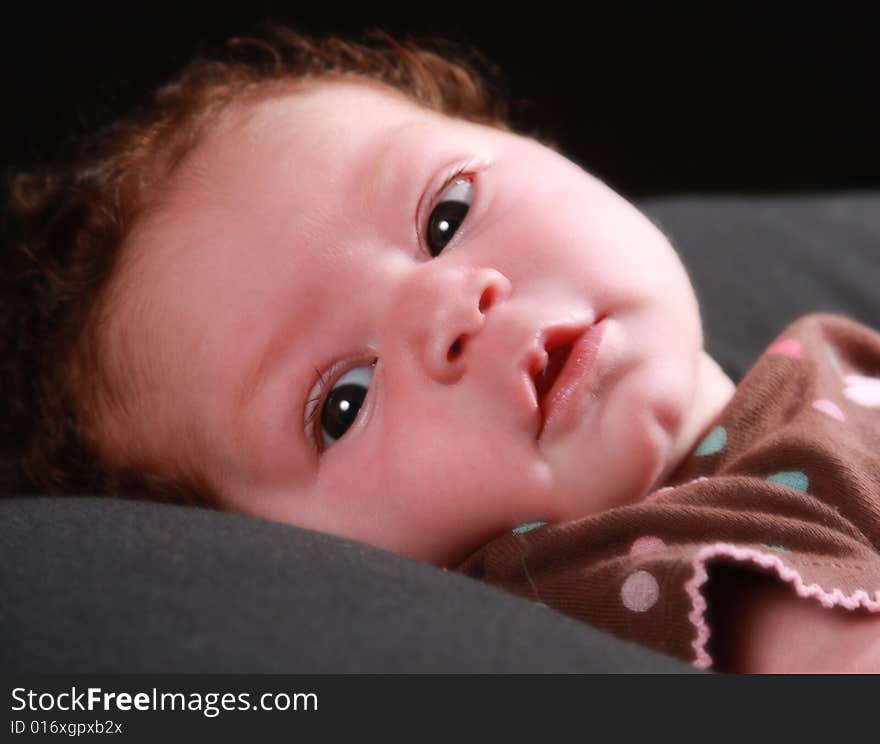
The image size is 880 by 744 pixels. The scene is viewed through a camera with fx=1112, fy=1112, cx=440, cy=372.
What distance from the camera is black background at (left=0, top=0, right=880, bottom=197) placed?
2227 mm

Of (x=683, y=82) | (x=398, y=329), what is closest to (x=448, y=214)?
(x=398, y=329)

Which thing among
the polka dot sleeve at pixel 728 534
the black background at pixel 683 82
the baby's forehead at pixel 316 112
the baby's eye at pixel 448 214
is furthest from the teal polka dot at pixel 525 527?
the black background at pixel 683 82

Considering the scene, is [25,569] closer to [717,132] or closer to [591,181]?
[591,181]

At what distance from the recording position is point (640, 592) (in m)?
0.87

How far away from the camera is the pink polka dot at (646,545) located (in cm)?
92

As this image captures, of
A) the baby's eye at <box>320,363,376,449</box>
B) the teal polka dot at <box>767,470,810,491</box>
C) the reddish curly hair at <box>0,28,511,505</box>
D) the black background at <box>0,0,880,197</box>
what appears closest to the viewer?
the teal polka dot at <box>767,470,810,491</box>

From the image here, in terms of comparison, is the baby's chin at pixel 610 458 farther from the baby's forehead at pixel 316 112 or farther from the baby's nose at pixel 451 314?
the baby's forehead at pixel 316 112

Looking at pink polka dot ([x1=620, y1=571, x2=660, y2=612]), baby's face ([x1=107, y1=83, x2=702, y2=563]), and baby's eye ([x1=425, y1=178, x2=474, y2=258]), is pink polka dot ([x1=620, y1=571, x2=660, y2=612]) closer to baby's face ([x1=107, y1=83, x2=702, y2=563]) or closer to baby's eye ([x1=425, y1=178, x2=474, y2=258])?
baby's face ([x1=107, y1=83, x2=702, y2=563])

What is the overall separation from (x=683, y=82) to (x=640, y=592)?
5.59ft

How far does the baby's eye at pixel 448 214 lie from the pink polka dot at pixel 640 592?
1.22ft

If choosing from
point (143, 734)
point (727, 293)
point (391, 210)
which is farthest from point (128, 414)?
point (727, 293)

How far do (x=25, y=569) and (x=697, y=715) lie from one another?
48cm

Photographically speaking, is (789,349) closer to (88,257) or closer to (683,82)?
(88,257)

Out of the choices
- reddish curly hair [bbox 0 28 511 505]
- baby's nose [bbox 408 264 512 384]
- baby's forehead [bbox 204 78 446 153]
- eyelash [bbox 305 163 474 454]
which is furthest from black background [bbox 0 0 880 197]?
baby's nose [bbox 408 264 512 384]
